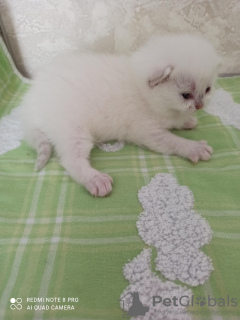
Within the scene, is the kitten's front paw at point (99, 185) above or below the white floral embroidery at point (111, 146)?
above

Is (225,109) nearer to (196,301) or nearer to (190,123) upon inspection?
(190,123)

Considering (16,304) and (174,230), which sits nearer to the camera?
(16,304)

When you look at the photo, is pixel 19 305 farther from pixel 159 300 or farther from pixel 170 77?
pixel 170 77

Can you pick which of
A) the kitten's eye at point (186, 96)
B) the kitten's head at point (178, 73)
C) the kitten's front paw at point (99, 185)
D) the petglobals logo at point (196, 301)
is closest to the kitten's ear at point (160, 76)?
the kitten's head at point (178, 73)

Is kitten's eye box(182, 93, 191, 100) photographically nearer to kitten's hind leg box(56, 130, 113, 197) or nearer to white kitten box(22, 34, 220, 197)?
white kitten box(22, 34, 220, 197)

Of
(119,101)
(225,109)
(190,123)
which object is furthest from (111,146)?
(225,109)

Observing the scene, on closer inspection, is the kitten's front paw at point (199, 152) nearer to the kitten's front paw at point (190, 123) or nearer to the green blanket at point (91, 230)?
the green blanket at point (91, 230)

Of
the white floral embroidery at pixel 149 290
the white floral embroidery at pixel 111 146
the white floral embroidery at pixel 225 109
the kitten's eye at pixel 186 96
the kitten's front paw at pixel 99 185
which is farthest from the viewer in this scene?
the white floral embroidery at pixel 225 109
